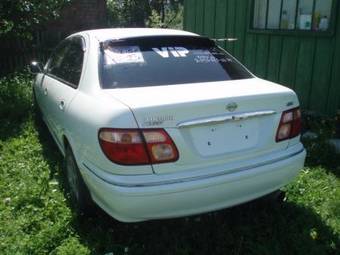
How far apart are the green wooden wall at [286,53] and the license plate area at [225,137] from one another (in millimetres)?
3350

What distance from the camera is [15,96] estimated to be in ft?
24.1

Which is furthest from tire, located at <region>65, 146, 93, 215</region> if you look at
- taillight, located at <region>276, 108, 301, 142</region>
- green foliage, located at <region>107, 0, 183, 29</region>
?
green foliage, located at <region>107, 0, 183, 29</region>

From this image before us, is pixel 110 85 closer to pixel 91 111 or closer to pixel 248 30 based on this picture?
pixel 91 111

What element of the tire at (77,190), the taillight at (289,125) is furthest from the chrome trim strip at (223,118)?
the tire at (77,190)

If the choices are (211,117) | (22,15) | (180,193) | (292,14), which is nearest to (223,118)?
(211,117)

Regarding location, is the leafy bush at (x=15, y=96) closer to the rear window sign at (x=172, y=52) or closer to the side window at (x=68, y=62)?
the side window at (x=68, y=62)

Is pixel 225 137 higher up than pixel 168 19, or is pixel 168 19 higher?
pixel 225 137

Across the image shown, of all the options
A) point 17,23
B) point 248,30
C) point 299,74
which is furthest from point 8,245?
point 17,23

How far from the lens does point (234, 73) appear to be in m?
3.61

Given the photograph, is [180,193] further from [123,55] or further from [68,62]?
[68,62]

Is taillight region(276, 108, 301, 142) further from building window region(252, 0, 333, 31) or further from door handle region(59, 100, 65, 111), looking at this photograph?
building window region(252, 0, 333, 31)

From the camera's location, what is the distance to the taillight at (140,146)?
2693 millimetres

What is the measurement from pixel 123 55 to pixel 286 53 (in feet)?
12.3

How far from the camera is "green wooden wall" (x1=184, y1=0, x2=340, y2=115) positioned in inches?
231
